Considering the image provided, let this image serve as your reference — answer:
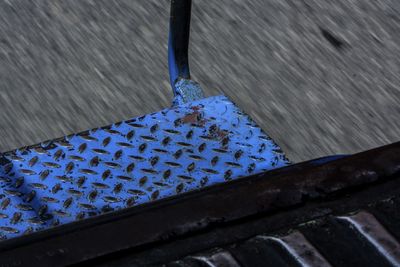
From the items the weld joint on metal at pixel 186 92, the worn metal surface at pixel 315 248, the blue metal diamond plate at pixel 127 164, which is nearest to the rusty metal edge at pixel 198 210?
the worn metal surface at pixel 315 248

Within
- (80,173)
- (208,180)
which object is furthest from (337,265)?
(80,173)

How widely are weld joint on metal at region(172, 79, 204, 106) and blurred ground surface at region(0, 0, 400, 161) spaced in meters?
0.80

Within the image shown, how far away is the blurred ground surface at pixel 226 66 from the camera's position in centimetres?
267

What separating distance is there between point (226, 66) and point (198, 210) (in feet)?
5.60

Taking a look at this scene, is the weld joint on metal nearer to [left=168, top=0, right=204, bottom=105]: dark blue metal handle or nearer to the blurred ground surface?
[left=168, top=0, right=204, bottom=105]: dark blue metal handle

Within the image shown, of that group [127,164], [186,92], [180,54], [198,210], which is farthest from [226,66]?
[198,210]

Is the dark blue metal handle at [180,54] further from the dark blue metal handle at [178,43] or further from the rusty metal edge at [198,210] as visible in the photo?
the rusty metal edge at [198,210]

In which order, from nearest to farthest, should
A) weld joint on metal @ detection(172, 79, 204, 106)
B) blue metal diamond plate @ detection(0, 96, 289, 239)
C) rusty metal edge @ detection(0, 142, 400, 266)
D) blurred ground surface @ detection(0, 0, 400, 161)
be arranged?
rusty metal edge @ detection(0, 142, 400, 266) → blue metal diamond plate @ detection(0, 96, 289, 239) → weld joint on metal @ detection(172, 79, 204, 106) → blurred ground surface @ detection(0, 0, 400, 161)

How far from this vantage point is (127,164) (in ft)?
4.92

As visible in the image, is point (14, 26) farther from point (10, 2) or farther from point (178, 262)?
point (178, 262)

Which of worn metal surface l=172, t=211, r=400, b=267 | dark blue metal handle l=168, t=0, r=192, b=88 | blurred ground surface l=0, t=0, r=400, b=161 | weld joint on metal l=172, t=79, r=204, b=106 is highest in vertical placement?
blurred ground surface l=0, t=0, r=400, b=161

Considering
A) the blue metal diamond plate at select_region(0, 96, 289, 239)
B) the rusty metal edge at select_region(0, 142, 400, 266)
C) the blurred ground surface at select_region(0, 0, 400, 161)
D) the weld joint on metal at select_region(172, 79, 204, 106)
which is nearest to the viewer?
the rusty metal edge at select_region(0, 142, 400, 266)

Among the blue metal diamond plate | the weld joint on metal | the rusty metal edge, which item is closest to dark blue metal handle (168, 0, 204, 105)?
the weld joint on metal

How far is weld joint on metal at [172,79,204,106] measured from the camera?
1.81 metres
